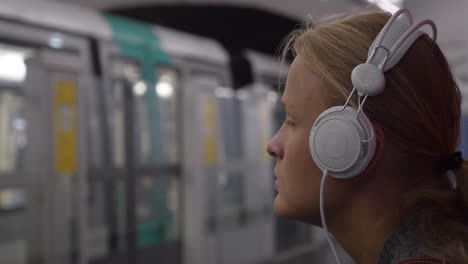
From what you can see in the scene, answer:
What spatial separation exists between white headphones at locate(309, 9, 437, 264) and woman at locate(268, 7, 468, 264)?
2 cm

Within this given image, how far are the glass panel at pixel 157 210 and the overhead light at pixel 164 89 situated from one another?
669 millimetres

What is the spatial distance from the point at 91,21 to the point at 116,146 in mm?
871

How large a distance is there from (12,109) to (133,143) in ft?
3.66

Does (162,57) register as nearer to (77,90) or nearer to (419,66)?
(77,90)

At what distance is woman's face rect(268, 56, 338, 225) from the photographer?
A: 0.91m

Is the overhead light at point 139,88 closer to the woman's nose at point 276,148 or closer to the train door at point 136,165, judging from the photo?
the train door at point 136,165

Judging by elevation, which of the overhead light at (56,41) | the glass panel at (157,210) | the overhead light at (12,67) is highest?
the overhead light at (56,41)

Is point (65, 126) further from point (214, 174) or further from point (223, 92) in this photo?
point (223, 92)

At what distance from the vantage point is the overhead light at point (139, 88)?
156 inches

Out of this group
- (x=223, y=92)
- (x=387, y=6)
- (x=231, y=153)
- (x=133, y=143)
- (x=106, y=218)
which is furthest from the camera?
(x=231, y=153)

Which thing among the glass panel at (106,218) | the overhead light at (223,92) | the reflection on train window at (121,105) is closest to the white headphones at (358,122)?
the glass panel at (106,218)

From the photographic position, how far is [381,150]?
0.85 metres

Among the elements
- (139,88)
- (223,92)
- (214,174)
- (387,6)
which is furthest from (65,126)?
(387,6)

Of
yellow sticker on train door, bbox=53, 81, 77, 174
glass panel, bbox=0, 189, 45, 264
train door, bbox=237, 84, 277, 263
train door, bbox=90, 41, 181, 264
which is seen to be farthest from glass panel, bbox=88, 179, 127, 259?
train door, bbox=237, 84, 277, 263
